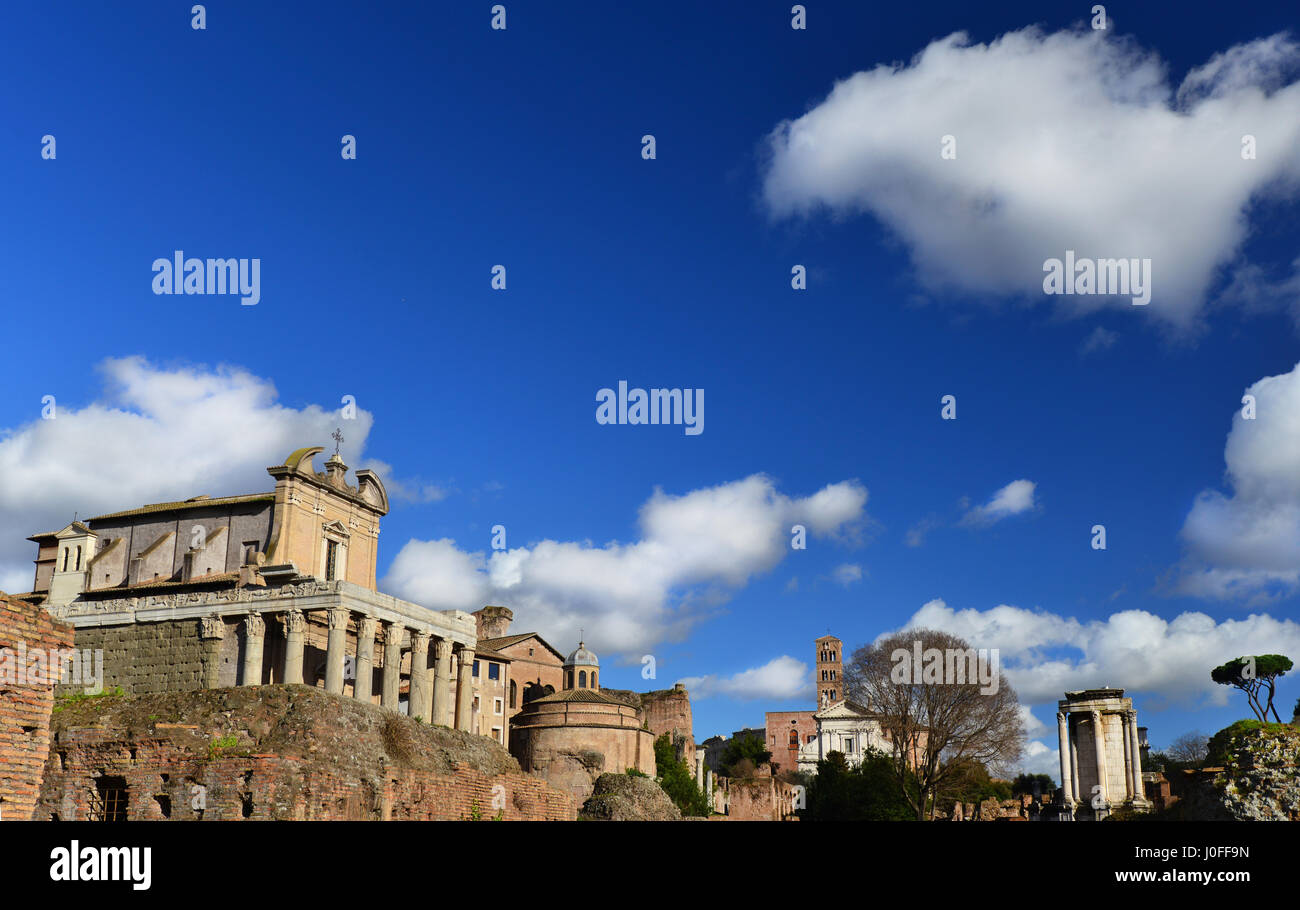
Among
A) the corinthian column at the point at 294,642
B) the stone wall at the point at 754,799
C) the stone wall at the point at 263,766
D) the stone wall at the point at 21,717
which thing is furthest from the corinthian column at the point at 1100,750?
the stone wall at the point at 754,799

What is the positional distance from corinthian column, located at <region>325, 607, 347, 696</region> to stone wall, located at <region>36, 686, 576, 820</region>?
6825 mm

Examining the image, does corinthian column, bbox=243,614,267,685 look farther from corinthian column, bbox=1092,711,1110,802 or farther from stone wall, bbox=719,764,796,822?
stone wall, bbox=719,764,796,822

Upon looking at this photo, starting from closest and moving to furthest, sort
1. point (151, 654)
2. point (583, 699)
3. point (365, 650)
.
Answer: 1. point (365, 650)
2. point (151, 654)
3. point (583, 699)

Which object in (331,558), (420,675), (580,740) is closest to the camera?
(420,675)

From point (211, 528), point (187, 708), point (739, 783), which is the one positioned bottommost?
point (739, 783)

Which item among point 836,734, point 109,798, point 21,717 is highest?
point 21,717

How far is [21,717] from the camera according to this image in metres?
14.4

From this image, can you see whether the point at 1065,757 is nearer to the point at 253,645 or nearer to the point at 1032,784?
the point at 253,645

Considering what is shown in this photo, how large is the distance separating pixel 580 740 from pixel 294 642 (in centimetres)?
2055

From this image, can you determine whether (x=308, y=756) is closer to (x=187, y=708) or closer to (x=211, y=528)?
(x=187, y=708)

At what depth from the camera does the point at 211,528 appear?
54.2 meters

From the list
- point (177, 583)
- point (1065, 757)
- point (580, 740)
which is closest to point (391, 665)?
point (177, 583)
